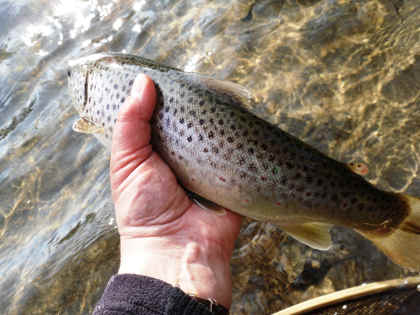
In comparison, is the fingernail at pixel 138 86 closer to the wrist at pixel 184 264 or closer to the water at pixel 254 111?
the wrist at pixel 184 264

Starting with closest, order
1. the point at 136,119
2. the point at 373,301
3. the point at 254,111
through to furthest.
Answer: the point at 373,301
the point at 136,119
the point at 254,111

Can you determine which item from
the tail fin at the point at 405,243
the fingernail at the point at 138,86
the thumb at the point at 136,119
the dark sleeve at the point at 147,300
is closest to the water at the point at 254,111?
the tail fin at the point at 405,243

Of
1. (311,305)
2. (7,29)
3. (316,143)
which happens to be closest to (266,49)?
(316,143)

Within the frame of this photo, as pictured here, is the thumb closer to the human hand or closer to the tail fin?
the human hand

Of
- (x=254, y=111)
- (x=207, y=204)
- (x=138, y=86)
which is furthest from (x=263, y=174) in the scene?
(x=254, y=111)

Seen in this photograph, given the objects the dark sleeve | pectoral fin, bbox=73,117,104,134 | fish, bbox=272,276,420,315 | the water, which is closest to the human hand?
the dark sleeve

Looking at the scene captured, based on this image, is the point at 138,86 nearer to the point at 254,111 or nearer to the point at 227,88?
the point at 227,88

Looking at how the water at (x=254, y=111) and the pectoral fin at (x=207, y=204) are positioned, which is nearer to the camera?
the pectoral fin at (x=207, y=204)
